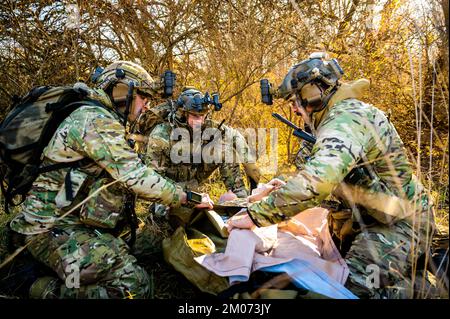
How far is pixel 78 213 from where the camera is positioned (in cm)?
282

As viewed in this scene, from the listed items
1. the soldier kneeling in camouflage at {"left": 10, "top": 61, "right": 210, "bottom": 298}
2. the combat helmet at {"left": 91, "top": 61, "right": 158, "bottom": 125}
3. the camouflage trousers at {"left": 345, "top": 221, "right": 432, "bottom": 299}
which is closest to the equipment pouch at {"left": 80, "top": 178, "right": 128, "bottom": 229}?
the soldier kneeling in camouflage at {"left": 10, "top": 61, "right": 210, "bottom": 298}

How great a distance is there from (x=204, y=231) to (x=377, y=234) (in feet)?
4.13

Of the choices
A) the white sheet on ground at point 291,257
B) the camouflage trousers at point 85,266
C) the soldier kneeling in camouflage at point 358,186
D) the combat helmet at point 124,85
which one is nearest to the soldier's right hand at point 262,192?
the white sheet on ground at point 291,257

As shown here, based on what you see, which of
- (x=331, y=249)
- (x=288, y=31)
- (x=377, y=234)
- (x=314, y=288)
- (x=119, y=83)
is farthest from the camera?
(x=288, y=31)

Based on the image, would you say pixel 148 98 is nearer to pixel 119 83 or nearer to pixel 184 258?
Answer: pixel 119 83

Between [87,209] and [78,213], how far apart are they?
0.51 feet

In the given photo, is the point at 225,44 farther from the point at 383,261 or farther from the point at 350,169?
the point at 383,261

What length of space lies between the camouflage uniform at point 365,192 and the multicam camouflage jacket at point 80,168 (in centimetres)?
89

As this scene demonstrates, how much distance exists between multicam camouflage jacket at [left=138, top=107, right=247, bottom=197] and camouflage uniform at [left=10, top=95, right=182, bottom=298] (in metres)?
1.89

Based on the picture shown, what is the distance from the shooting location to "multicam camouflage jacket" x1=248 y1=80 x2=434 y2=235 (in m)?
2.32

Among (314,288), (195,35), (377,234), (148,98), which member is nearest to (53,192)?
(148,98)

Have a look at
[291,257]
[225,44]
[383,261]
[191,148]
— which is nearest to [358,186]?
[383,261]

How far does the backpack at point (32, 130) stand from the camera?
2.66 meters

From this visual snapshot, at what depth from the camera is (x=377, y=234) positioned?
102 inches
